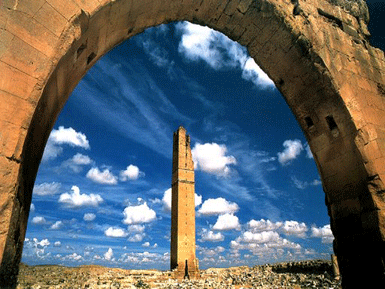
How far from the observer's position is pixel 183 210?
66.8 ft

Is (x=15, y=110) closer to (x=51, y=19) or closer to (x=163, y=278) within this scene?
(x=51, y=19)

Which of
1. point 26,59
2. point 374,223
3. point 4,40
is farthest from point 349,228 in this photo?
point 4,40

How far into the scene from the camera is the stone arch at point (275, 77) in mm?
1575

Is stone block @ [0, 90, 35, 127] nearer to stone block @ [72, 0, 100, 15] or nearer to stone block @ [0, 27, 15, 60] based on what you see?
stone block @ [0, 27, 15, 60]

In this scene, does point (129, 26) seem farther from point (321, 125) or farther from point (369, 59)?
point (369, 59)

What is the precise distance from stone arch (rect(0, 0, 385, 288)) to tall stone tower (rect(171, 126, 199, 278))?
1644 cm

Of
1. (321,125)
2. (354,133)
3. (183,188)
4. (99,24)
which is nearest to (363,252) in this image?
(354,133)

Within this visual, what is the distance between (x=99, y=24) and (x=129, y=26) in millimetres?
565

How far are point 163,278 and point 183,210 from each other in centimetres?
587

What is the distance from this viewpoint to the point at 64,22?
1.84 metres

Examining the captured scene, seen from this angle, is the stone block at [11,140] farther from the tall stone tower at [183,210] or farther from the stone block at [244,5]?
the tall stone tower at [183,210]

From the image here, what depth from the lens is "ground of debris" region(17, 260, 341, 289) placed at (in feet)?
34.9

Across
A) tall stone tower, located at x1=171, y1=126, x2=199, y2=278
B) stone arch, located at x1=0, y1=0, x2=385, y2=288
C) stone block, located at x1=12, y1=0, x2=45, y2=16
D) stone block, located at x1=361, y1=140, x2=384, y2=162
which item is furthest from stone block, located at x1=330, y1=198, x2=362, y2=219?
tall stone tower, located at x1=171, y1=126, x2=199, y2=278

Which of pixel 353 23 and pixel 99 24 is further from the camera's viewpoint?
pixel 353 23
